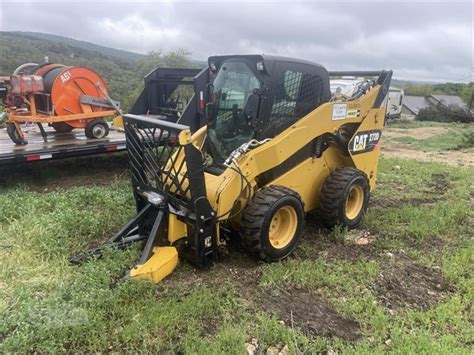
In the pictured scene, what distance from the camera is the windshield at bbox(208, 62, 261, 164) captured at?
4.35 meters

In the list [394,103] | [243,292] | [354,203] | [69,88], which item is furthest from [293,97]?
[394,103]

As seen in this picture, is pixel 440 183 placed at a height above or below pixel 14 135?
below

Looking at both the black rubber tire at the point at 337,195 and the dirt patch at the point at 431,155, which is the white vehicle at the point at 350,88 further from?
the dirt patch at the point at 431,155

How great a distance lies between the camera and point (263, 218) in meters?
3.92

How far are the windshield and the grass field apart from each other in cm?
116

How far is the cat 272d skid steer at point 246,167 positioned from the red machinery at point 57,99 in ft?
10.7

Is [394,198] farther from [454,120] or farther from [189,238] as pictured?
[454,120]

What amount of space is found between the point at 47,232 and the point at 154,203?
1.31 metres

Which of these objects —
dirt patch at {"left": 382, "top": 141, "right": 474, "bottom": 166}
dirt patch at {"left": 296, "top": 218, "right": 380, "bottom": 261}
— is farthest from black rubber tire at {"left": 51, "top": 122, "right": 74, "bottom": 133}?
dirt patch at {"left": 382, "top": 141, "right": 474, "bottom": 166}

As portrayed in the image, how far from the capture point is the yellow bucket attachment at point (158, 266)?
11.7 feet

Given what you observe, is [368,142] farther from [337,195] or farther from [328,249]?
[328,249]

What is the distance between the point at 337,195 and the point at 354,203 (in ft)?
2.14

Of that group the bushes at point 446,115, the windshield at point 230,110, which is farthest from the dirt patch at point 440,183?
the bushes at point 446,115

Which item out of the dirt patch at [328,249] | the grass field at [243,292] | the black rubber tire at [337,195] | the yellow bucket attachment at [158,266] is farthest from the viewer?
the black rubber tire at [337,195]
